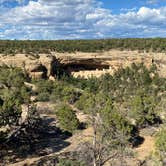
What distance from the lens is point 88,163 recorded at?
95.1 feet

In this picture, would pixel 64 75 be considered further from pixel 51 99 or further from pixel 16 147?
pixel 16 147

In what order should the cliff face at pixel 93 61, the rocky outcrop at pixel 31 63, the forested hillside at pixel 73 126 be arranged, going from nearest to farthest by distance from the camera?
1. the forested hillside at pixel 73 126
2. the rocky outcrop at pixel 31 63
3. the cliff face at pixel 93 61

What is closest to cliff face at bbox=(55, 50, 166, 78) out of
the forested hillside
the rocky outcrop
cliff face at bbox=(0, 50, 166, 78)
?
cliff face at bbox=(0, 50, 166, 78)

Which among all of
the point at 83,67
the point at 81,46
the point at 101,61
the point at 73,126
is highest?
the point at 81,46

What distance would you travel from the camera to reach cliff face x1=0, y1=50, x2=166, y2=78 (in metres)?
70.6

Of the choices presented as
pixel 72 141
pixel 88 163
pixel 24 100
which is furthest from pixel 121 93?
pixel 88 163

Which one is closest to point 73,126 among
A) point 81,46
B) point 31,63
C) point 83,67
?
point 31,63

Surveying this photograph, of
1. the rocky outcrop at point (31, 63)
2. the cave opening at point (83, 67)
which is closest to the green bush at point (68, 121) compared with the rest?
the rocky outcrop at point (31, 63)

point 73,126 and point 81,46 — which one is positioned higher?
point 81,46

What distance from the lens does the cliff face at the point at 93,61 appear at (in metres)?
70.6

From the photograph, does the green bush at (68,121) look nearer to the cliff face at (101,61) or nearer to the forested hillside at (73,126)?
the forested hillside at (73,126)

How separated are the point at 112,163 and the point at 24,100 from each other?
15.7 meters

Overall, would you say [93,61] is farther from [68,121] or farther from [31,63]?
[68,121]

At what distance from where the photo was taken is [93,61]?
257 feet
